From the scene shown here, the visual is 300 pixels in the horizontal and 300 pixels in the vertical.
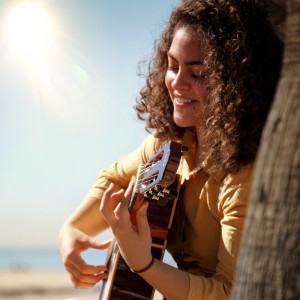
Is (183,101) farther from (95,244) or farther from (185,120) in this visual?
(95,244)

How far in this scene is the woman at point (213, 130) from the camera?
2.18 meters

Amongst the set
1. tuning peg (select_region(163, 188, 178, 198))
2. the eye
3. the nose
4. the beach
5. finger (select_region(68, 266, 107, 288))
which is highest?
the eye

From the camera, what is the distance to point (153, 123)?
282cm

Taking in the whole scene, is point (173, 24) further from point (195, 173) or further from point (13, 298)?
point (13, 298)

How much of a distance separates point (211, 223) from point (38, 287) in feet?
26.6

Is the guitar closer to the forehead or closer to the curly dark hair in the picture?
the curly dark hair

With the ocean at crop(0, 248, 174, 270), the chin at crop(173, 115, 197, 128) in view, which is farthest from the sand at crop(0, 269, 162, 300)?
the chin at crop(173, 115, 197, 128)

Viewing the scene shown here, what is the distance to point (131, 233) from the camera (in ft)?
6.77

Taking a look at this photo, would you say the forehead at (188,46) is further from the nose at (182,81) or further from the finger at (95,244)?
the finger at (95,244)

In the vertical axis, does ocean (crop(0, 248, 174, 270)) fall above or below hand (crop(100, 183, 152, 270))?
below

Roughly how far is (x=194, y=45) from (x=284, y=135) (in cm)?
142

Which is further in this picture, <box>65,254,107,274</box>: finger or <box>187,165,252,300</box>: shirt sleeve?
<box>65,254,107,274</box>: finger

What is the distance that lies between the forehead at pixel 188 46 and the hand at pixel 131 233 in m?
0.58

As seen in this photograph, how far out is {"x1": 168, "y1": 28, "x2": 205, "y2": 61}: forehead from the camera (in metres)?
2.36
